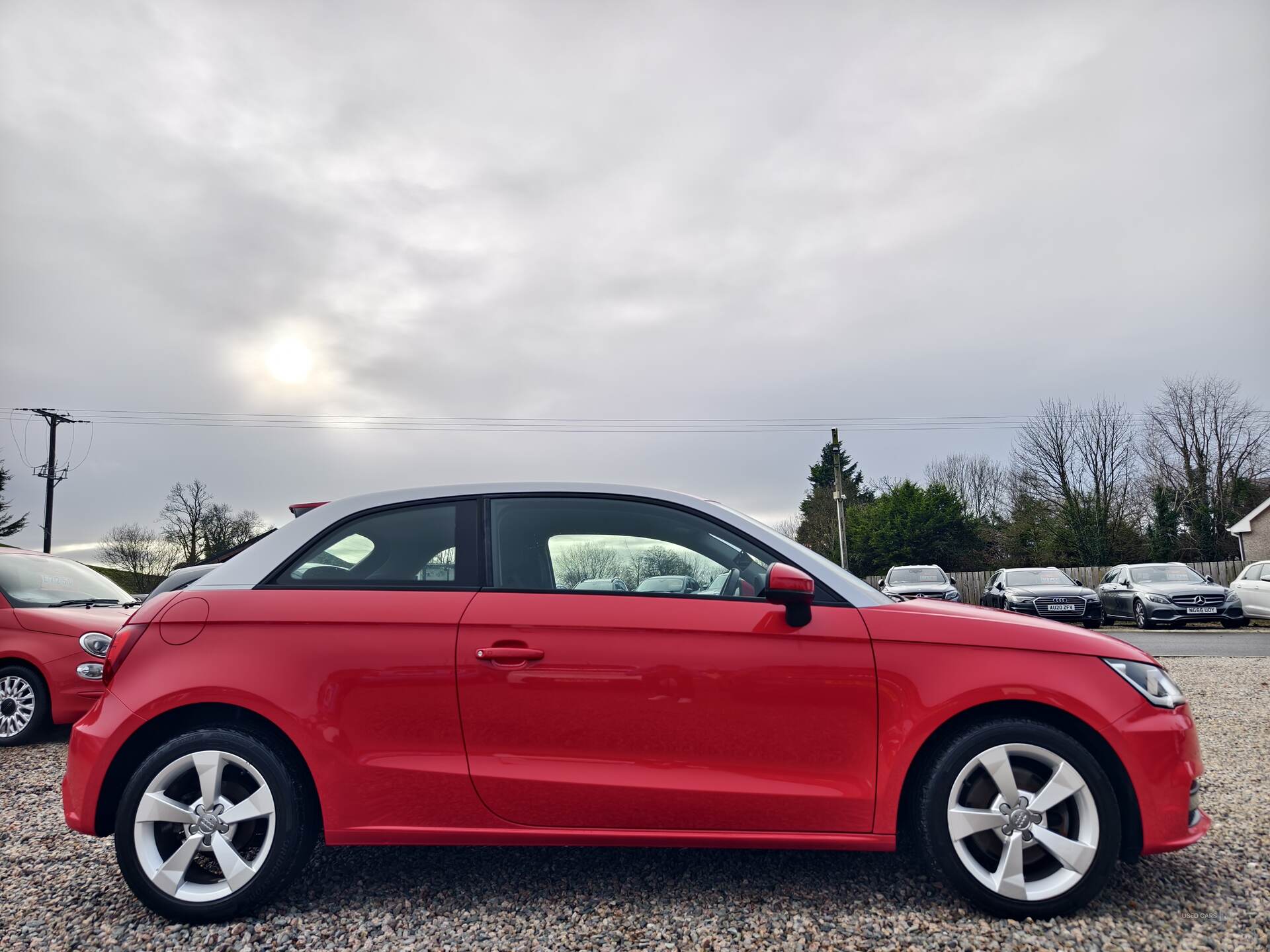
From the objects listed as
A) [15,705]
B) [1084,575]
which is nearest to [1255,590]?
[1084,575]

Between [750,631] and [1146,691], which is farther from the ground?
[750,631]

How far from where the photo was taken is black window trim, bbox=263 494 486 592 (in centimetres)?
304

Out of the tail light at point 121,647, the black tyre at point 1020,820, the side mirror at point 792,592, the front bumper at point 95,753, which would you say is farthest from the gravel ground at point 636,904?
the side mirror at point 792,592

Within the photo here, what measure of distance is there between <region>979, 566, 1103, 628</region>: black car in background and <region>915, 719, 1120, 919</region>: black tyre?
51.6ft

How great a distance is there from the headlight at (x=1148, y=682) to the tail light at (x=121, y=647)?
11.6 feet

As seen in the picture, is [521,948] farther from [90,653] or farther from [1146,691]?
[90,653]

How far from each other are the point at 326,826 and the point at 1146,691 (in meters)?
2.96

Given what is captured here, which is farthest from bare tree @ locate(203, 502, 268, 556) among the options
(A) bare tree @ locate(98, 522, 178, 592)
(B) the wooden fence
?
(B) the wooden fence

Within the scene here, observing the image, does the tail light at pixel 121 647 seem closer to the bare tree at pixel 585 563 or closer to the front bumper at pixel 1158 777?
the bare tree at pixel 585 563

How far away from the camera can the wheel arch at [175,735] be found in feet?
9.59

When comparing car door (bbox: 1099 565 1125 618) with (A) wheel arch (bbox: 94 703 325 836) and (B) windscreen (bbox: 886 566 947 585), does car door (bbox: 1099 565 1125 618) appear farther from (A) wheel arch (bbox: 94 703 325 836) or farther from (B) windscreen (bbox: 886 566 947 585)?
(A) wheel arch (bbox: 94 703 325 836)

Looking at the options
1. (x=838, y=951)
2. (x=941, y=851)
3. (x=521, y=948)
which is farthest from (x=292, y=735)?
(x=941, y=851)

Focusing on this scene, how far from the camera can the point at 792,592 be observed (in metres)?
2.79

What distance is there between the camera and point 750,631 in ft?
9.38
